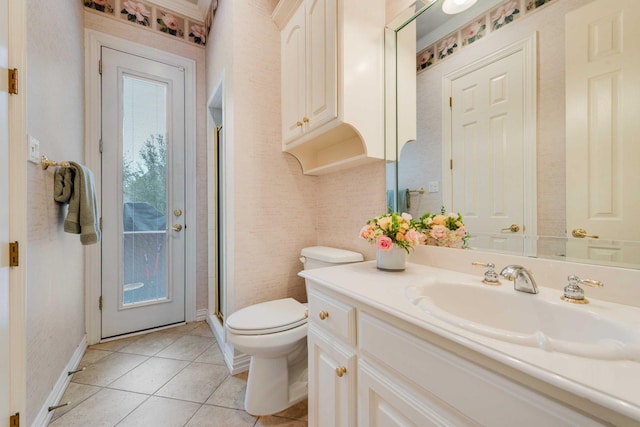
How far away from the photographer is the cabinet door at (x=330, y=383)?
0.84 metres

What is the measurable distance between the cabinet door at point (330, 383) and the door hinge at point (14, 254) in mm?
1144

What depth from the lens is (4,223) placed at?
37.3 inches

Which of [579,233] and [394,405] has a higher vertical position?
[579,233]

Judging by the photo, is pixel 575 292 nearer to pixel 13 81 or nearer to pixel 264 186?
pixel 264 186

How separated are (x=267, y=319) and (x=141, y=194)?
166 centimetres

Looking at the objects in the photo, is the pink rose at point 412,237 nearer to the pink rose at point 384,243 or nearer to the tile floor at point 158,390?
the pink rose at point 384,243

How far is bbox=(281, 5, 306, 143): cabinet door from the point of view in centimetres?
159

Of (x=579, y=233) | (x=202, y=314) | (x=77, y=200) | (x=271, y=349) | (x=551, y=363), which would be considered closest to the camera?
(x=551, y=363)

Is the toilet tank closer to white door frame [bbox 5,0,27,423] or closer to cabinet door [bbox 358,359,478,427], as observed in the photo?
cabinet door [bbox 358,359,478,427]

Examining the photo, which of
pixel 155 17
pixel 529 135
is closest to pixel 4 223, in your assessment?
pixel 529 135

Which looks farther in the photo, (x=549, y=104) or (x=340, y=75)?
(x=340, y=75)

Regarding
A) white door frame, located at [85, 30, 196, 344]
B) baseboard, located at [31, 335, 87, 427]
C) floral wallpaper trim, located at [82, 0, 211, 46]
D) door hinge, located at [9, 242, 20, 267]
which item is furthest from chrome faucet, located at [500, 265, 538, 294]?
floral wallpaper trim, located at [82, 0, 211, 46]

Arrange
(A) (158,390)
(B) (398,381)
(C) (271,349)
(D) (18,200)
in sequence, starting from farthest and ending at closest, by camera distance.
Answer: (A) (158,390) < (C) (271,349) < (D) (18,200) < (B) (398,381)

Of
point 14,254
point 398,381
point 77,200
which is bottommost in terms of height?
point 398,381
